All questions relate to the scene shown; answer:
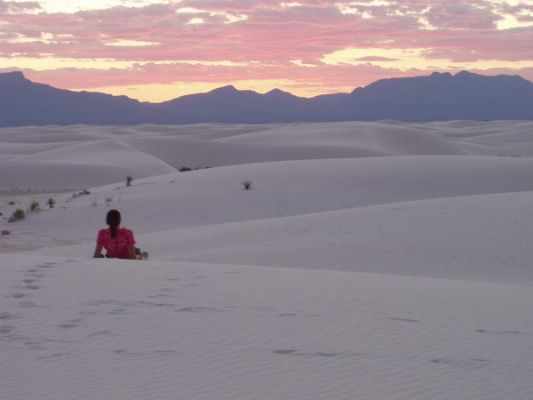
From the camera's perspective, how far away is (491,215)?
603 inches

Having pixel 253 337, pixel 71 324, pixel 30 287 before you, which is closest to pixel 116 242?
pixel 30 287

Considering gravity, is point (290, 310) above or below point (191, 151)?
above

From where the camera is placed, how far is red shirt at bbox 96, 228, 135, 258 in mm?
10750

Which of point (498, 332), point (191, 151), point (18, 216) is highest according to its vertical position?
point (498, 332)

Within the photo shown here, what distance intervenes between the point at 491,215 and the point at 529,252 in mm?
2473

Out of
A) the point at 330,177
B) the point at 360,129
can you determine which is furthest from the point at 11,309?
the point at 360,129

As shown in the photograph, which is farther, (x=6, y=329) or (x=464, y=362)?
(x=6, y=329)

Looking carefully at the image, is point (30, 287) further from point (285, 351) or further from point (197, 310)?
point (285, 351)

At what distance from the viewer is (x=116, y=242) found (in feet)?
35.3

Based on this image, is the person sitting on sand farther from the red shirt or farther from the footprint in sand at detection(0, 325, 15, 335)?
the footprint in sand at detection(0, 325, 15, 335)

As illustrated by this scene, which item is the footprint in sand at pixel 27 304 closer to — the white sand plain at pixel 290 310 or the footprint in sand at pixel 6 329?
the white sand plain at pixel 290 310

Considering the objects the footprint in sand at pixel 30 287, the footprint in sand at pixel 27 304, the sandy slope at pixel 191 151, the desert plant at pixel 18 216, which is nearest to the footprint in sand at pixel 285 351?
the footprint in sand at pixel 27 304

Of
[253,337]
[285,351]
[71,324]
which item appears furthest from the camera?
[71,324]

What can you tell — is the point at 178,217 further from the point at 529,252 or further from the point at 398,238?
the point at 529,252
